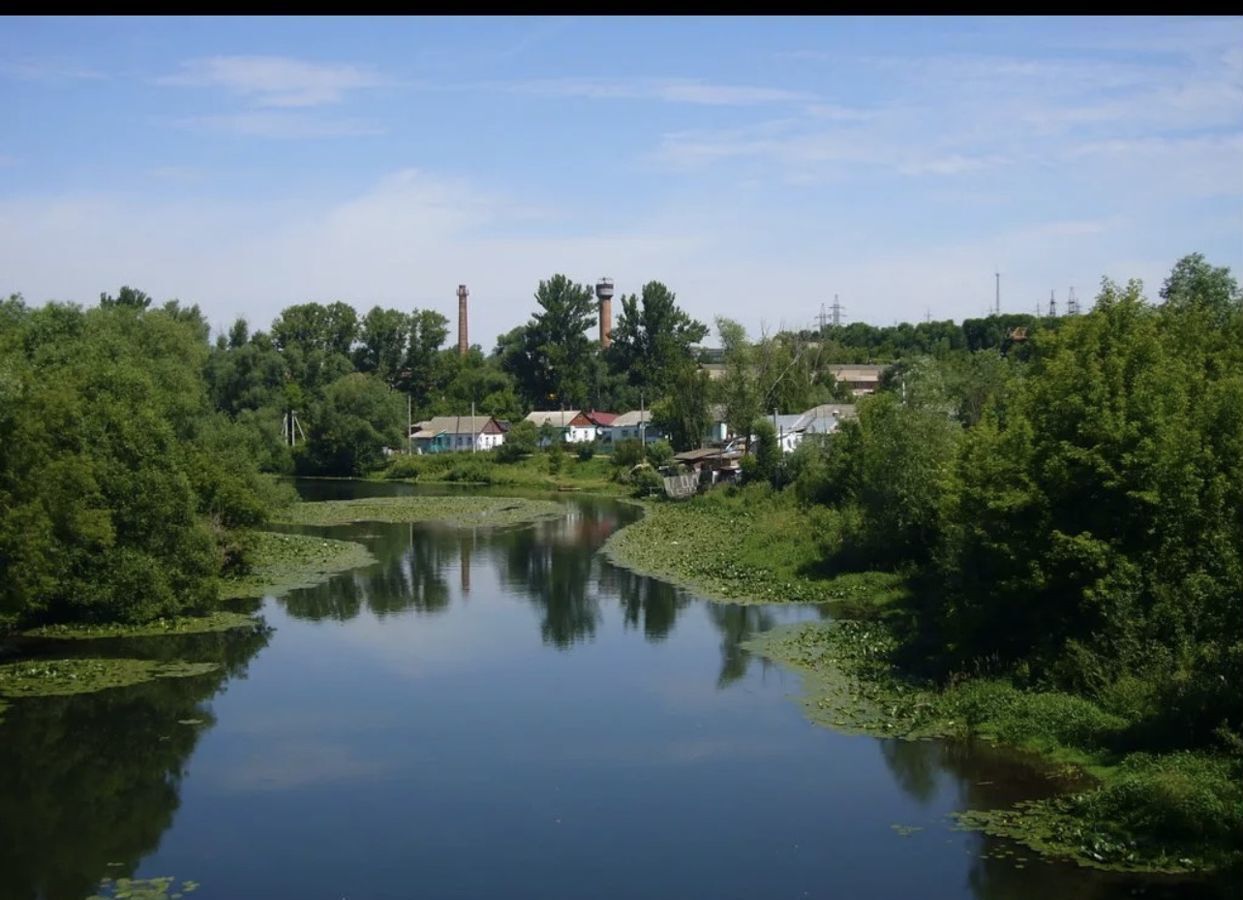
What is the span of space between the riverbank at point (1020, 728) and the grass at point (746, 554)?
74 mm

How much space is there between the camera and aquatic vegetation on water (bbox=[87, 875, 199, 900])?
12.4 m

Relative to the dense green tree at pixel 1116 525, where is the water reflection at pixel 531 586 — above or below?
below

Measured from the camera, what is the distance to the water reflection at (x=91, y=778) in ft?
44.2

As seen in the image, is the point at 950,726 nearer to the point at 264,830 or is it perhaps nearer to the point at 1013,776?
the point at 1013,776

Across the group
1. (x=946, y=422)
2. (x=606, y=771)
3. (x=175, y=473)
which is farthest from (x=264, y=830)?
(x=946, y=422)

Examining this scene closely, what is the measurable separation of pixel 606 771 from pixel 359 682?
21.4 ft

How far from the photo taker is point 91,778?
1641 centimetres

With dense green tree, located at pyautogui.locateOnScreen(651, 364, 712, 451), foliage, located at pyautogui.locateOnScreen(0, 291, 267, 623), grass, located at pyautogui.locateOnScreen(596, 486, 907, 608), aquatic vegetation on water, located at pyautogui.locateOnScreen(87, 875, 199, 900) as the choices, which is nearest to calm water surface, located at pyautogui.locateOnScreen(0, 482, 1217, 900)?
aquatic vegetation on water, located at pyautogui.locateOnScreen(87, 875, 199, 900)

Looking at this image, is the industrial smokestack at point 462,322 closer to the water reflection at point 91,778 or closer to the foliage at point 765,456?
the foliage at point 765,456

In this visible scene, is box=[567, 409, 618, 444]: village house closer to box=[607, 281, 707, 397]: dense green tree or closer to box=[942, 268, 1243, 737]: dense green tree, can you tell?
box=[607, 281, 707, 397]: dense green tree

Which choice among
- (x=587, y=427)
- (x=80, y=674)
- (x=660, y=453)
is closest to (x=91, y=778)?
(x=80, y=674)

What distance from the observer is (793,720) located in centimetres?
1836

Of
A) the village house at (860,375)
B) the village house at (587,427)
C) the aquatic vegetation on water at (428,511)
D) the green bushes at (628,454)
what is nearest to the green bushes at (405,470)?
the village house at (587,427)

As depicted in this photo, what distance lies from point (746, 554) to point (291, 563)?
11996 millimetres
